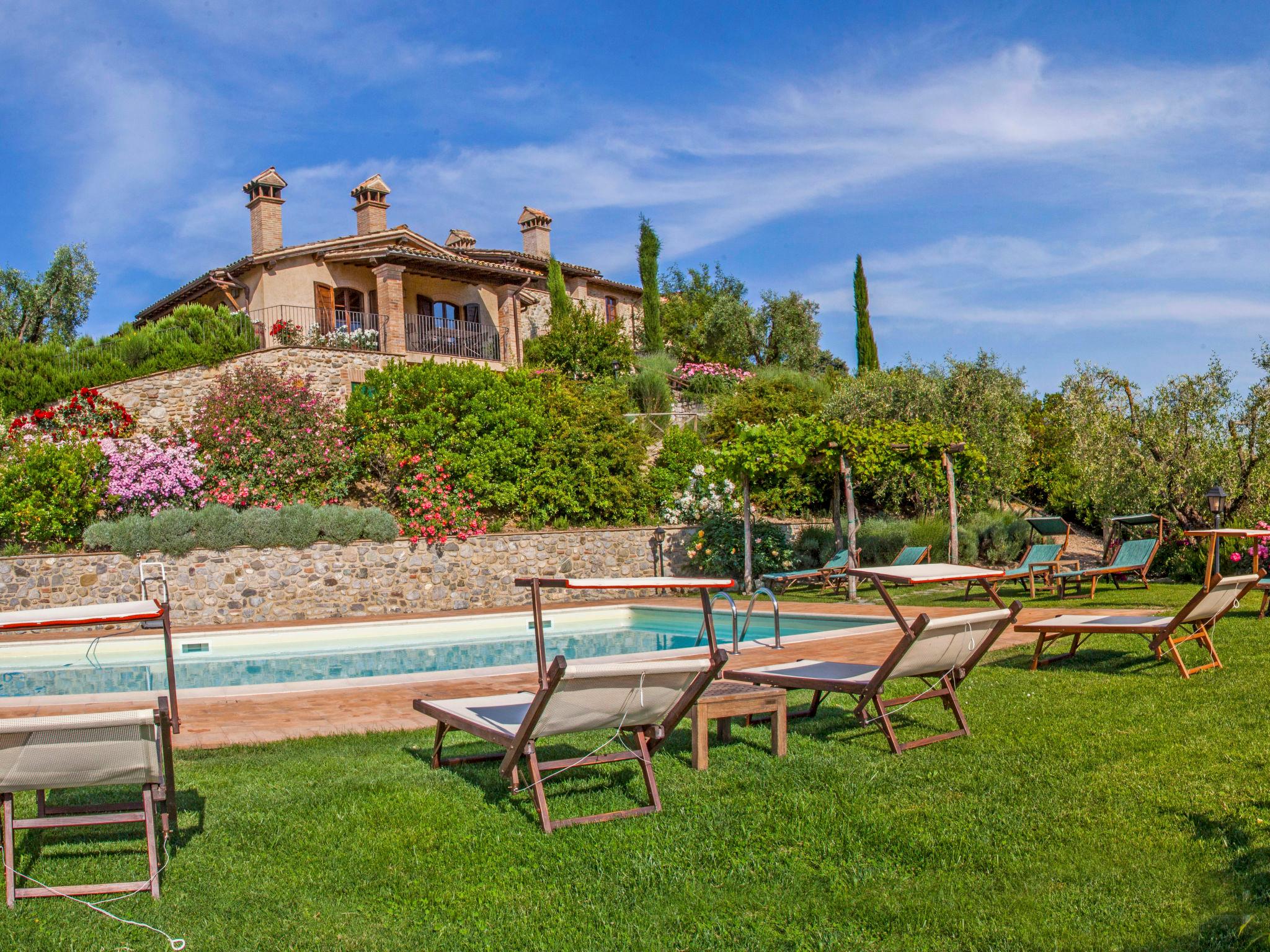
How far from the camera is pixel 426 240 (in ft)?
95.5

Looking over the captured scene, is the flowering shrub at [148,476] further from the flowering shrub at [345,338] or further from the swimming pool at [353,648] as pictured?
the flowering shrub at [345,338]

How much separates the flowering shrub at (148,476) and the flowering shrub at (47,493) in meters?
0.35

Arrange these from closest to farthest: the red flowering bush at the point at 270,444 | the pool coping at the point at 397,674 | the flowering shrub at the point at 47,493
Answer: the pool coping at the point at 397,674 < the flowering shrub at the point at 47,493 < the red flowering bush at the point at 270,444

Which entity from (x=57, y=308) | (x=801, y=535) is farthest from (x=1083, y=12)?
(x=57, y=308)

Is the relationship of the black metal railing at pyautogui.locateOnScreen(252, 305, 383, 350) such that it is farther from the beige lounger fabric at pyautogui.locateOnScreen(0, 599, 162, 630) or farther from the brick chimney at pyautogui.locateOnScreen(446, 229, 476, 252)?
the beige lounger fabric at pyautogui.locateOnScreen(0, 599, 162, 630)

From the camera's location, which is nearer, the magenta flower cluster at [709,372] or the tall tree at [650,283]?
the magenta flower cluster at [709,372]

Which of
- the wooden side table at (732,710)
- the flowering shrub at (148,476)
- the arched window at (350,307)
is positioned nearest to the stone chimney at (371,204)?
the arched window at (350,307)

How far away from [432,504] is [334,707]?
962 cm

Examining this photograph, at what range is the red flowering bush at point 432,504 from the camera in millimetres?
16156

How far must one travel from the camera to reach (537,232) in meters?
34.9

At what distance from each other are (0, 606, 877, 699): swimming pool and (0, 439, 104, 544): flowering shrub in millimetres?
2512

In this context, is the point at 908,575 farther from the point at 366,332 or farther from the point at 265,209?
the point at 265,209

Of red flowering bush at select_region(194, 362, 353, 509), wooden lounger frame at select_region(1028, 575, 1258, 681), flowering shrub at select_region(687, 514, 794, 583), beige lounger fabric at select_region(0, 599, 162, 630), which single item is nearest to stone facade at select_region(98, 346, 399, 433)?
red flowering bush at select_region(194, 362, 353, 509)

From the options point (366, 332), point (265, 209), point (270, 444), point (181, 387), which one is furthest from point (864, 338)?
point (181, 387)
